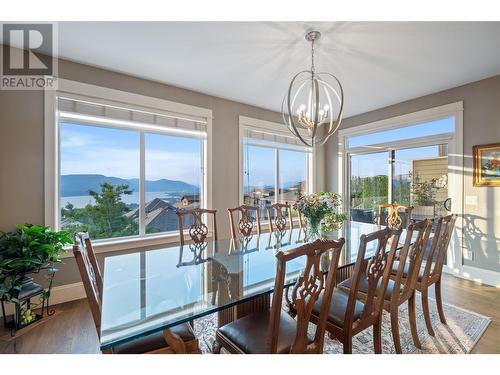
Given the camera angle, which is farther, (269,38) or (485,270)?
(485,270)

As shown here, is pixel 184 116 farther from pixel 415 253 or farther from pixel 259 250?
pixel 415 253

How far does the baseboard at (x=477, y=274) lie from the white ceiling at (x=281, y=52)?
2467 mm

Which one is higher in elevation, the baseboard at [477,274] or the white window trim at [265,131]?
the white window trim at [265,131]

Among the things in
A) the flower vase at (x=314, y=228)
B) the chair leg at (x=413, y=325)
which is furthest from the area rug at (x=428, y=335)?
the flower vase at (x=314, y=228)

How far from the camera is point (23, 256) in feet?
6.69

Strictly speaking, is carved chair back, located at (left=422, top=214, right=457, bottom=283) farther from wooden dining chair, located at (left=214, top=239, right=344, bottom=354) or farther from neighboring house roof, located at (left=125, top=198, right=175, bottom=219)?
neighboring house roof, located at (left=125, top=198, right=175, bottom=219)

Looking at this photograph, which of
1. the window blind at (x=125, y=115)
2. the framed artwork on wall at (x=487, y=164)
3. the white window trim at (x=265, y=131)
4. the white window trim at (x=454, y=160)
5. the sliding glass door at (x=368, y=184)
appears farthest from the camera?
the sliding glass door at (x=368, y=184)

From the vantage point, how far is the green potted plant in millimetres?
1960

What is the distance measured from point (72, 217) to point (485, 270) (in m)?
5.11

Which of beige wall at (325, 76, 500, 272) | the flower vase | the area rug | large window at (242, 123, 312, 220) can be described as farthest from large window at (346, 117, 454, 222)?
the flower vase

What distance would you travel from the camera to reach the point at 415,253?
5.98ft

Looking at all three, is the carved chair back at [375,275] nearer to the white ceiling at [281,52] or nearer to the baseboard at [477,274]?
the white ceiling at [281,52]

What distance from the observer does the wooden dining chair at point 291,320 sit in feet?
3.49
